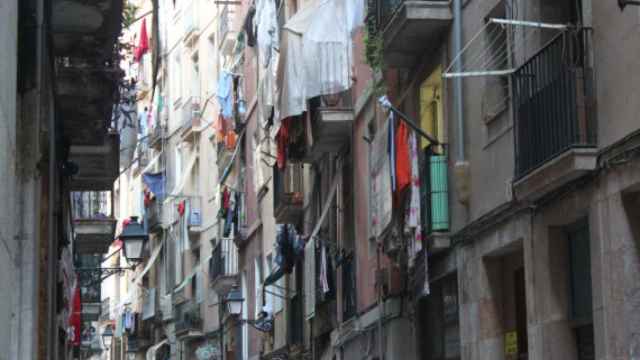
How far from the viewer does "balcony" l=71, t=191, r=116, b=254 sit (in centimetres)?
2925

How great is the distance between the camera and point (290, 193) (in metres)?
33.1

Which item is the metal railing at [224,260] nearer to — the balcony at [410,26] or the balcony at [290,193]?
the balcony at [290,193]

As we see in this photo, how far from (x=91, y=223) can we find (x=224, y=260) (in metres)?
13.8

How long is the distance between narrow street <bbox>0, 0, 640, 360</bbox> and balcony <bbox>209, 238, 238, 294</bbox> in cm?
179

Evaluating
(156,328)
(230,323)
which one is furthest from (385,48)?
(156,328)

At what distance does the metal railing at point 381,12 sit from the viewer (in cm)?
2056

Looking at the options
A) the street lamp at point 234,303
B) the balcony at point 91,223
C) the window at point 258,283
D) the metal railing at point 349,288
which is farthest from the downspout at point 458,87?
the window at point 258,283

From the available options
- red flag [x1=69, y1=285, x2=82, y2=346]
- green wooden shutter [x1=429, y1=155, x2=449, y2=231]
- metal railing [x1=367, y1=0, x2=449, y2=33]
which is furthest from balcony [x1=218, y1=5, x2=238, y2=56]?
green wooden shutter [x1=429, y1=155, x2=449, y2=231]

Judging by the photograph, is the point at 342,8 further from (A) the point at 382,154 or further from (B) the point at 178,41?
(B) the point at 178,41

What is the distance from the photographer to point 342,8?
86.0 ft

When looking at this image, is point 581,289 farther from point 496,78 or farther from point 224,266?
point 224,266

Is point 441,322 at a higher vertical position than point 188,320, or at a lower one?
lower

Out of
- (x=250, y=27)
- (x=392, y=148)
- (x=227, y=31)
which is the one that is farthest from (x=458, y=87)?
(x=227, y=31)

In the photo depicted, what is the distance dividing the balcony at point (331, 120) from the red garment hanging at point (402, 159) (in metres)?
6.08
